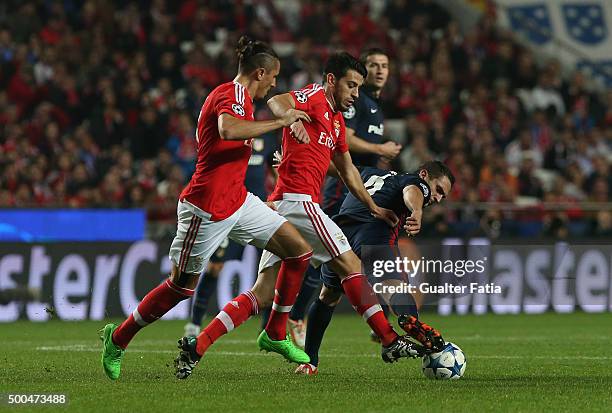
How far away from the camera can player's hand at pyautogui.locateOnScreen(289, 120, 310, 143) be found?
791cm

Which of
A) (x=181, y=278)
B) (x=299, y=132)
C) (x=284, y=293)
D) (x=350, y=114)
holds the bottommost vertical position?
(x=284, y=293)

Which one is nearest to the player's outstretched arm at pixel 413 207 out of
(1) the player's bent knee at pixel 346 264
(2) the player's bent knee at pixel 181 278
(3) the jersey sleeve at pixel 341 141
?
(1) the player's bent knee at pixel 346 264

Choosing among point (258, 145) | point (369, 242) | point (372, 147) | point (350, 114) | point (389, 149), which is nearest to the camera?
point (369, 242)

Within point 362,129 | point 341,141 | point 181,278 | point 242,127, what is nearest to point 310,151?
point 341,141

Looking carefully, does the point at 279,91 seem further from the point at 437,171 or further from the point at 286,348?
the point at 286,348

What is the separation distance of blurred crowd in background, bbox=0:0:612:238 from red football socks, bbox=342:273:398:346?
315 inches

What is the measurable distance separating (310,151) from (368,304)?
3.72 feet

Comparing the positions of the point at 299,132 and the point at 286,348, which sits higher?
the point at 299,132

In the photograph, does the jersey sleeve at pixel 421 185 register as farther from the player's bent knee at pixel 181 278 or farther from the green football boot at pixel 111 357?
the green football boot at pixel 111 357

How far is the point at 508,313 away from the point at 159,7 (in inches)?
335

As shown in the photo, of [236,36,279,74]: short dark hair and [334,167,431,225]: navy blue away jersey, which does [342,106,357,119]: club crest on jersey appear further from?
[236,36,279,74]: short dark hair

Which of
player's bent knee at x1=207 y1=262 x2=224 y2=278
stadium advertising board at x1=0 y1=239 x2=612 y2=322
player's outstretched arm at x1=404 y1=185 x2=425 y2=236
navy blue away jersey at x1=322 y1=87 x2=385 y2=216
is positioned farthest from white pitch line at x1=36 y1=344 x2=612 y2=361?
stadium advertising board at x1=0 y1=239 x2=612 y2=322

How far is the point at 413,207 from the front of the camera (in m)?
8.32

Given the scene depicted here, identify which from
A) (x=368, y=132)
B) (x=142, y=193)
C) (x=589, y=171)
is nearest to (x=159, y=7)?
(x=142, y=193)
